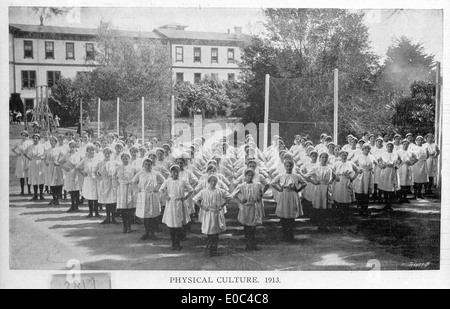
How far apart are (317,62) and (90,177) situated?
89.8 inches

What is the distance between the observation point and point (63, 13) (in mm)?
3775

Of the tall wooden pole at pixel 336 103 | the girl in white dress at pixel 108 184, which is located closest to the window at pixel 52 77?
the girl in white dress at pixel 108 184

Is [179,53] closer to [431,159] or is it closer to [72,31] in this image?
[72,31]

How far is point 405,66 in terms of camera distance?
3.97 meters

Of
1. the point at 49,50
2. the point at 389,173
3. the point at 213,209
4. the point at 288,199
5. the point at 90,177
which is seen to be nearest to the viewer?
the point at 213,209

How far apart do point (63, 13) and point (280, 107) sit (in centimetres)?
193

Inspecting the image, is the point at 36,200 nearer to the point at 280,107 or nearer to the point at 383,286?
the point at 280,107

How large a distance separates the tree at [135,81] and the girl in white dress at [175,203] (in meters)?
0.45

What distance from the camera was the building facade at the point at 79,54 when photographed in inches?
150

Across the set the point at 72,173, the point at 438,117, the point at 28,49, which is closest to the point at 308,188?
the point at 438,117

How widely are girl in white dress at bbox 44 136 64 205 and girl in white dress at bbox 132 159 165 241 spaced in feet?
2.65

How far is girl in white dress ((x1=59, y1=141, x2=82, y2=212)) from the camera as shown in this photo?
13.8ft

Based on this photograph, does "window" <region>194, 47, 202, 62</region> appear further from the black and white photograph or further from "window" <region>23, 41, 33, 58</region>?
"window" <region>23, 41, 33, 58</region>
